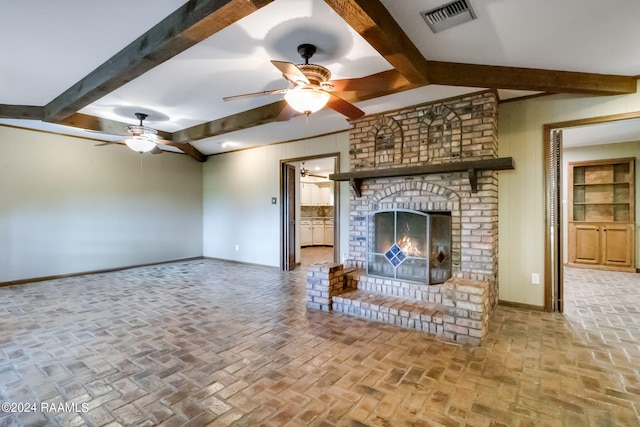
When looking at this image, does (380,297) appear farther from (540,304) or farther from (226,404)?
(226,404)

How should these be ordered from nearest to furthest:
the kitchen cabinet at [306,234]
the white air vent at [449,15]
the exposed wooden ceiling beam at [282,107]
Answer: the white air vent at [449,15]
the exposed wooden ceiling beam at [282,107]
the kitchen cabinet at [306,234]

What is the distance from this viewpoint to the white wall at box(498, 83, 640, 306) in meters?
3.54

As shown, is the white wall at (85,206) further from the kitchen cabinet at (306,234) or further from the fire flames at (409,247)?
the fire flames at (409,247)

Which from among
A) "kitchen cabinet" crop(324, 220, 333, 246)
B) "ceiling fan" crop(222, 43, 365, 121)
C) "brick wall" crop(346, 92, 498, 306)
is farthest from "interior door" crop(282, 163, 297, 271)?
"kitchen cabinet" crop(324, 220, 333, 246)

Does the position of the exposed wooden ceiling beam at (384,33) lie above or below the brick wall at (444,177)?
above

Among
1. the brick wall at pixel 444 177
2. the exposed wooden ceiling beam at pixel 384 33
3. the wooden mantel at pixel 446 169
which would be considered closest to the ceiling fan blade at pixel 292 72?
the exposed wooden ceiling beam at pixel 384 33

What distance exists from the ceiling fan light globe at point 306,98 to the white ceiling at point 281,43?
0.40 meters

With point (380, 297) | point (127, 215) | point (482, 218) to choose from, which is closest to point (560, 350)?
point (482, 218)

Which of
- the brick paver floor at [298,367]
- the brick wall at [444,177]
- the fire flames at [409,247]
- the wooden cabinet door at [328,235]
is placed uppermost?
the brick wall at [444,177]

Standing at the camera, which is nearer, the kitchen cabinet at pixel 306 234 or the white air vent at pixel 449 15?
the white air vent at pixel 449 15

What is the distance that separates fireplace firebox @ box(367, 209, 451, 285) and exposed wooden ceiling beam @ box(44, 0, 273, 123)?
111 inches

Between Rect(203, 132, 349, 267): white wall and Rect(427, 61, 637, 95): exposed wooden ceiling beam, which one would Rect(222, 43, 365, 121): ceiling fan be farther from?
Rect(203, 132, 349, 267): white wall

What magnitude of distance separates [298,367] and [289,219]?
396 cm

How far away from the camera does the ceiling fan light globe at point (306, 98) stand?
253cm
